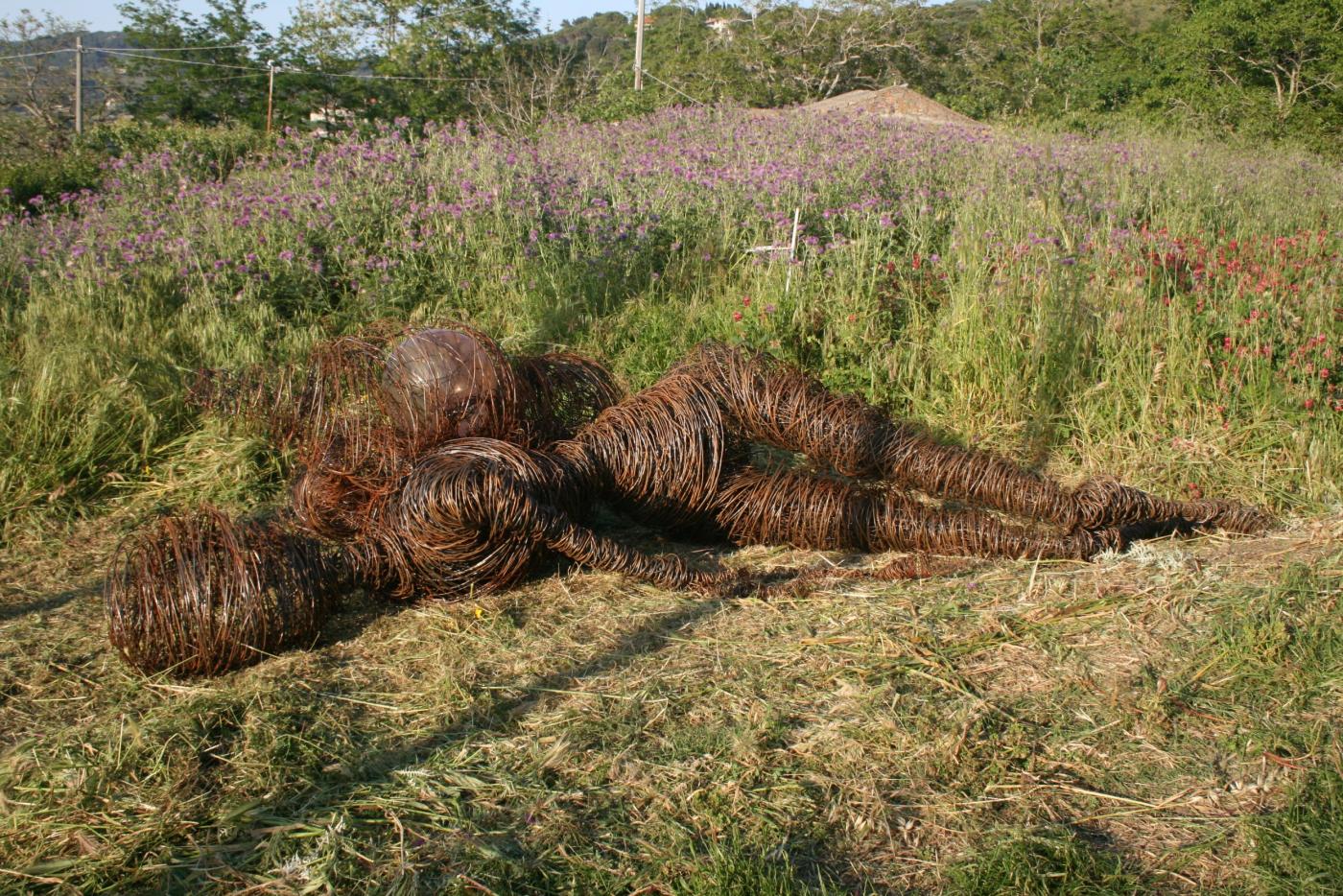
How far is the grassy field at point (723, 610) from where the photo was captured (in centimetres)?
232

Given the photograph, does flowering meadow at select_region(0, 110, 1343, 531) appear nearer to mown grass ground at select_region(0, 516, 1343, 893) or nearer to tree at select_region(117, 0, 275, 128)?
mown grass ground at select_region(0, 516, 1343, 893)

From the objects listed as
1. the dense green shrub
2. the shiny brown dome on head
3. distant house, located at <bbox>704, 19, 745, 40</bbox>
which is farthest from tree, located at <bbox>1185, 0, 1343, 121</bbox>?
the shiny brown dome on head

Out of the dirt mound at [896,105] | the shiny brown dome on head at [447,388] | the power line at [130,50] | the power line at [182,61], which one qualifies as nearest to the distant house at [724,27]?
the dirt mound at [896,105]

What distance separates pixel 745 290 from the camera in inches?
249

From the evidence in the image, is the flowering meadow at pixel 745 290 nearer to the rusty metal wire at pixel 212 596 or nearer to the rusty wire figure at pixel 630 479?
the rusty wire figure at pixel 630 479

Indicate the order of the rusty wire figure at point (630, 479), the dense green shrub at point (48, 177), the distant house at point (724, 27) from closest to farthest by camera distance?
the rusty wire figure at point (630, 479), the dense green shrub at point (48, 177), the distant house at point (724, 27)

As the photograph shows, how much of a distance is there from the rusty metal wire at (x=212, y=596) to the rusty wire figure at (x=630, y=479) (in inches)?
9.4

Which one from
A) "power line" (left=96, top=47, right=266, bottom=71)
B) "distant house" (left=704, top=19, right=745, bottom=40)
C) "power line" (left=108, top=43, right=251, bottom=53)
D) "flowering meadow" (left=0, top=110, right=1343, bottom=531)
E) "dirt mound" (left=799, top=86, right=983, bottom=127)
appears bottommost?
"flowering meadow" (left=0, top=110, right=1343, bottom=531)

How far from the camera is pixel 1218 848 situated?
90.5 inches

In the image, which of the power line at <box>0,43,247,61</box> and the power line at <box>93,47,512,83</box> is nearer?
the power line at <box>0,43,247,61</box>

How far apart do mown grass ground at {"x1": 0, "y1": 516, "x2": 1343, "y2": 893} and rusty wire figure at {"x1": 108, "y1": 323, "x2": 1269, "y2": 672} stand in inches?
9.2

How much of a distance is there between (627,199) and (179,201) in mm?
3071

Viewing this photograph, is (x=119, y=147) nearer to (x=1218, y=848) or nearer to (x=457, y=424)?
(x=457, y=424)

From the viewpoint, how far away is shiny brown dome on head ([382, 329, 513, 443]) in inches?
159
